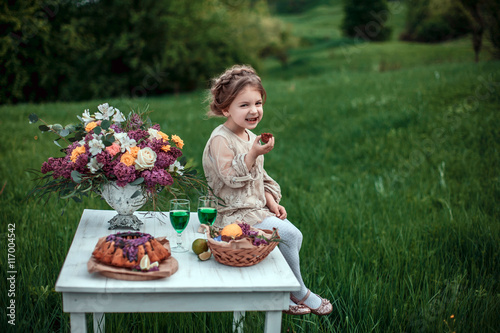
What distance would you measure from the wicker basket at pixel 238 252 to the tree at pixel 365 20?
21.1 metres

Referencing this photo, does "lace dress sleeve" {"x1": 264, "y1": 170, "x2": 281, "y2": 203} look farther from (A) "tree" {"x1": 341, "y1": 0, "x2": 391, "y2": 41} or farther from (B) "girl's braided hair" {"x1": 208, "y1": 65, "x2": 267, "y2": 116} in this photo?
(A) "tree" {"x1": 341, "y1": 0, "x2": 391, "y2": 41}

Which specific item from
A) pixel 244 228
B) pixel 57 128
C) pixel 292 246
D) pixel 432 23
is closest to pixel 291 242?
pixel 292 246

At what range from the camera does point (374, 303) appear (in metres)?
2.75

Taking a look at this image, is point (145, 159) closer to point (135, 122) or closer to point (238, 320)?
point (135, 122)

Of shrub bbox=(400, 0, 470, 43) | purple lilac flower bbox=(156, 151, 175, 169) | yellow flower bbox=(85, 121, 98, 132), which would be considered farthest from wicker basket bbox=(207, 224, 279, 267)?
shrub bbox=(400, 0, 470, 43)

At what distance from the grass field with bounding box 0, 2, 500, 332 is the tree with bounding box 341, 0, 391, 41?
1294cm

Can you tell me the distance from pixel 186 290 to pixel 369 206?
10.2 ft

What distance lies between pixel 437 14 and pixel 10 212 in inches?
784

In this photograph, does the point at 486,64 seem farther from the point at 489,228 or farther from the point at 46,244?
the point at 46,244

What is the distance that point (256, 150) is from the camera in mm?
2359

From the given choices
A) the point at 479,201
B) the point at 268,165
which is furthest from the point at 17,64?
the point at 479,201

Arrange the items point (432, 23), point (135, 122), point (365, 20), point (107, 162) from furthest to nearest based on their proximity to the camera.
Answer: point (365, 20) < point (432, 23) < point (135, 122) < point (107, 162)

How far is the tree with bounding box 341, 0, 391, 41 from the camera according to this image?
21922 millimetres

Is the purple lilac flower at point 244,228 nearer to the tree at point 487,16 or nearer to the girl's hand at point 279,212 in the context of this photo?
the girl's hand at point 279,212
